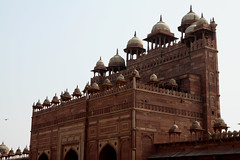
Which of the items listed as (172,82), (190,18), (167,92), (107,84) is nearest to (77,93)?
(107,84)

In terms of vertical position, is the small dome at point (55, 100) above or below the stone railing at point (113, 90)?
above

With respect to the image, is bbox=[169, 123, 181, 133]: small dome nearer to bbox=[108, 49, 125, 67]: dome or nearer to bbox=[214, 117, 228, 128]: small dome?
bbox=[214, 117, 228, 128]: small dome

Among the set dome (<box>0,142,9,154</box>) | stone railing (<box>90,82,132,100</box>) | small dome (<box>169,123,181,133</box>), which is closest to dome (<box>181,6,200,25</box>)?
stone railing (<box>90,82,132,100</box>)

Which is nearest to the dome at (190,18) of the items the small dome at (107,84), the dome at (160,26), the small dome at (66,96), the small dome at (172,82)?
the dome at (160,26)

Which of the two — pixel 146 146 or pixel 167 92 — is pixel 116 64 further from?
pixel 146 146

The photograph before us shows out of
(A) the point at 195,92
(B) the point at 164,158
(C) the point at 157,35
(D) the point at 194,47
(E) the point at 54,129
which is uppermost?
(C) the point at 157,35

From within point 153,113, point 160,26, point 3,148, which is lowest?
point 3,148

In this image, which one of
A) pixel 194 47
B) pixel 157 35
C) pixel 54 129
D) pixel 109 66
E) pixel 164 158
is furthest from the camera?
pixel 109 66

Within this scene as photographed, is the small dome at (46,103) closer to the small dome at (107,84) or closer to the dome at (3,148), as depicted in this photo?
the small dome at (107,84)

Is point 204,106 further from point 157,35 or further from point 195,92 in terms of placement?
point 157,35

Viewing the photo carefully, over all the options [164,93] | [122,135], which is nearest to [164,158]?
[122,135]

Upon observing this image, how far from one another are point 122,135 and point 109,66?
14853mm

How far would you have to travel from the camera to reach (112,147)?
3061cm

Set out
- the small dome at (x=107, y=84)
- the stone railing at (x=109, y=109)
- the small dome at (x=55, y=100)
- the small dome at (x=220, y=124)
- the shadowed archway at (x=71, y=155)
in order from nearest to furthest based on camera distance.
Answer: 1. the small dome at (x=220, y=124)
2. the stone railing at (x=109, y=109)
3. the small dome at (x=107, y=84)
4. the shadowed archway at (x=71, y=155)
5. the small dome at (x=55, y=100)
